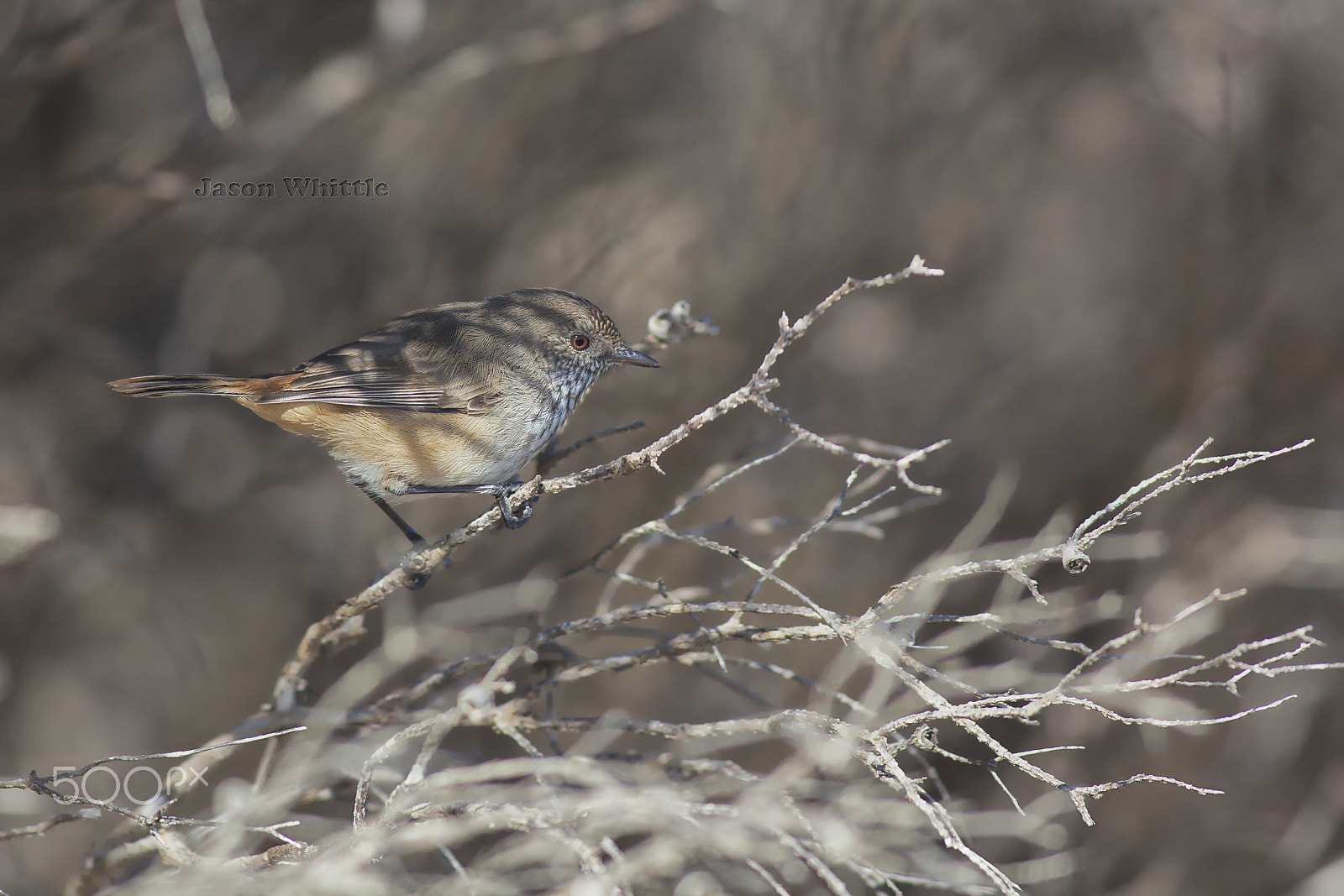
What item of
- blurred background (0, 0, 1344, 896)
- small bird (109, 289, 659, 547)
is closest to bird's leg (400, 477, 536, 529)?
small bird (109, 289, 659, 547)

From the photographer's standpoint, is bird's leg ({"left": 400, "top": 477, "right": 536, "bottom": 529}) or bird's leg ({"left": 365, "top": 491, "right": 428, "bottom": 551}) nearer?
bird's leg ({"left": 400, "top": 477, "right": 536, "bottom": 529})

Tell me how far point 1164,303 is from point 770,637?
216 inches

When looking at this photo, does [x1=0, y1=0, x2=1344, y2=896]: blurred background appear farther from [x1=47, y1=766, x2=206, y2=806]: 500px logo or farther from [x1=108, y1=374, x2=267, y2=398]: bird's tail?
[x1=108, y1=374, x2=267, y2=398]: bird's tail

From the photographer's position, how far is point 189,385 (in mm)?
3760

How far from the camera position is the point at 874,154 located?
6.59 metres

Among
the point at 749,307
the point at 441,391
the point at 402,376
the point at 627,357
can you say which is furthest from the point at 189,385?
the point at 749,307

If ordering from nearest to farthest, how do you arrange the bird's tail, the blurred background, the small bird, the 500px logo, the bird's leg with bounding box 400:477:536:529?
the 500px logo < the bird's leg with bounding box 400:477:536:529 < the bird's tail < the small bird < the blurred background

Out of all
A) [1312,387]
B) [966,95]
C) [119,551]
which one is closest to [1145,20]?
[966,95]

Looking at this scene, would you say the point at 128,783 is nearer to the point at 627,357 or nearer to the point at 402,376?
the point at 402,376

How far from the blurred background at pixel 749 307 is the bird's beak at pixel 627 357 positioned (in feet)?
7.08

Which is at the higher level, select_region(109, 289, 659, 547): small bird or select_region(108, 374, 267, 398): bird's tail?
select_region(108, 374, 267, 398): bird's tail

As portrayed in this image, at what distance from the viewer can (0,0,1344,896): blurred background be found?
577cm

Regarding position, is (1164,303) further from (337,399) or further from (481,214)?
(337,399)

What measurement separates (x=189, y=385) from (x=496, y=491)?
4.37 ft
